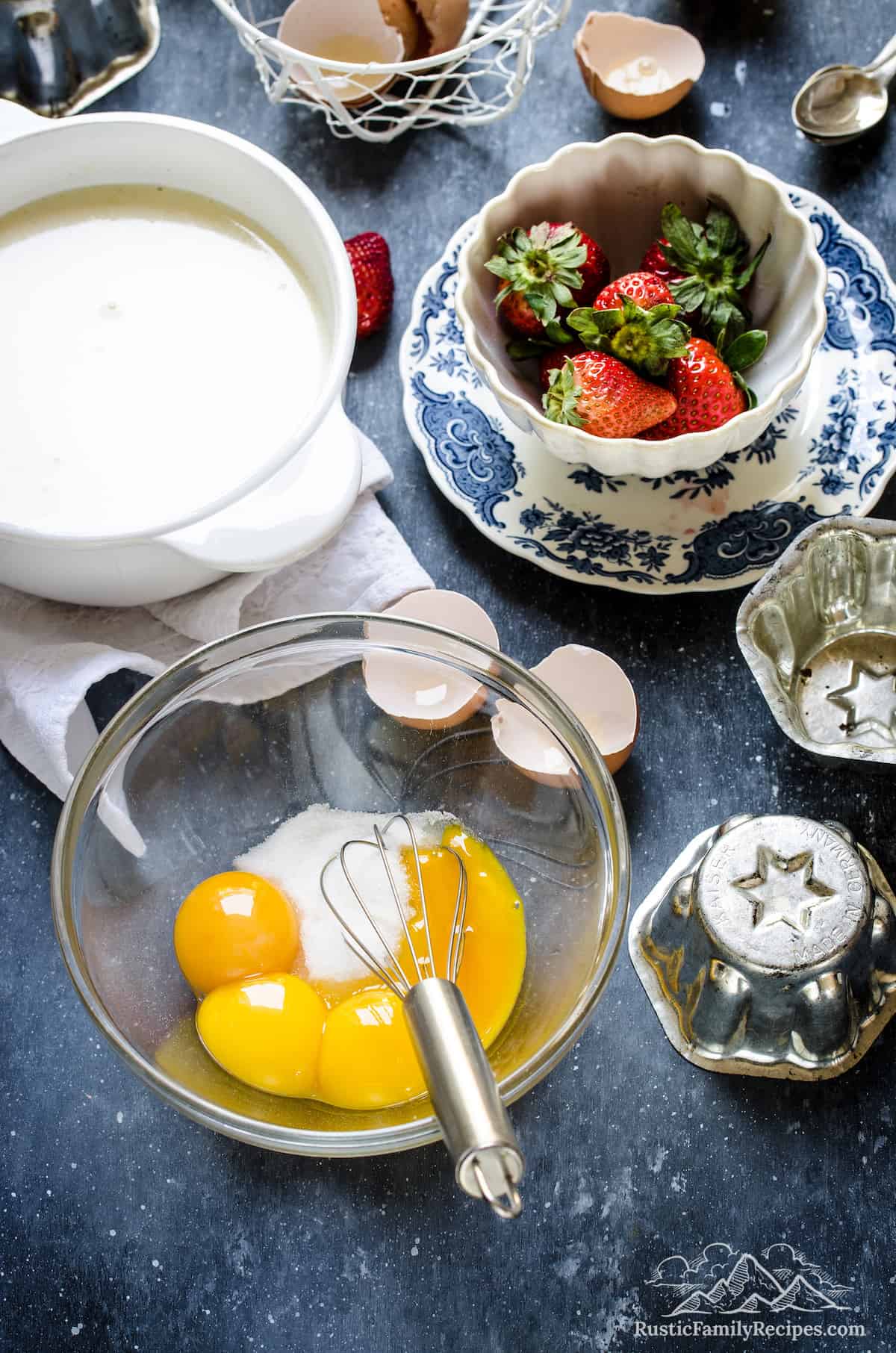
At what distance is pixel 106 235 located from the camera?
901 mm

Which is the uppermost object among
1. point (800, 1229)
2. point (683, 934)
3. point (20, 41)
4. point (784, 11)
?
point (20, 41)

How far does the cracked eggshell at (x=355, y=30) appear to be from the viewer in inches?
39.9

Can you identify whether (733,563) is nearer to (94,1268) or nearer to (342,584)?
(342,584)

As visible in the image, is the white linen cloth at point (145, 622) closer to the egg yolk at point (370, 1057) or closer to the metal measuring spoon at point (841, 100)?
the egg yolk at point (370, 1057)

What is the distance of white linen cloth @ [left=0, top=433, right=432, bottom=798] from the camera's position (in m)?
0.89

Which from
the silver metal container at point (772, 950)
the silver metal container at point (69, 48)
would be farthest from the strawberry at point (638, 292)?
the silver metal container at point (69, 48)

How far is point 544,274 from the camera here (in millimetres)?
907

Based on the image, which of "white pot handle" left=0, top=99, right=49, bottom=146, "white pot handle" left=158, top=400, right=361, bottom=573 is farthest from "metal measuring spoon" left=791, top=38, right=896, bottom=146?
"white pot handle" left=0, top=99, right=49, bottom=146

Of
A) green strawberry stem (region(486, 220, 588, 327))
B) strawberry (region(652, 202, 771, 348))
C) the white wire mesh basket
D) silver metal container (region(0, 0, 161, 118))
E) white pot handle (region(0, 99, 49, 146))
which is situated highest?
white pot handle (region(0, 99, 49, 146))

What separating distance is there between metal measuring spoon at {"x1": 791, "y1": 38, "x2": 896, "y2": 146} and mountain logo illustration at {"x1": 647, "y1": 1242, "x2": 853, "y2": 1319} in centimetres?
81

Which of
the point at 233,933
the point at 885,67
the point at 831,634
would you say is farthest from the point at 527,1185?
the point at 885,67

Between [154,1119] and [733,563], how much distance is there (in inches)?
21.3

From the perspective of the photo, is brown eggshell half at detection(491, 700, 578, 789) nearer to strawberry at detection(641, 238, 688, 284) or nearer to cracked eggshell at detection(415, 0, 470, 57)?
strawberry at detection(641, 238, 688, 284)

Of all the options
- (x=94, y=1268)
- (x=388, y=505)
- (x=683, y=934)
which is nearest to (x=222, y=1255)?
(x=94, y=1268)
